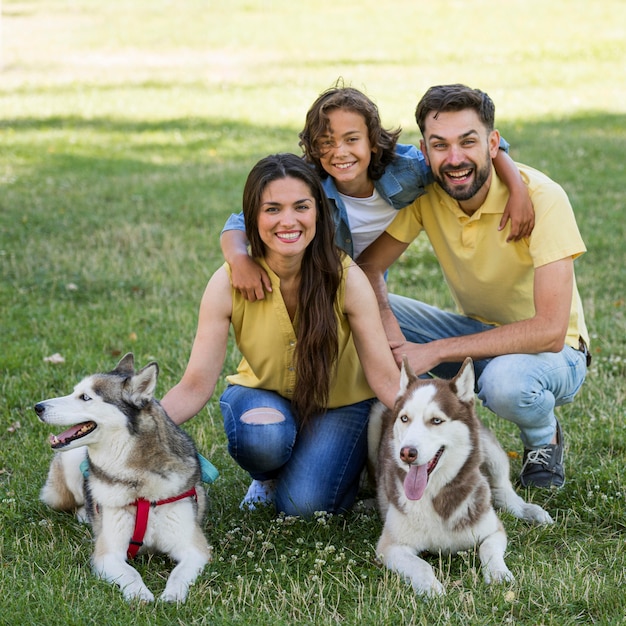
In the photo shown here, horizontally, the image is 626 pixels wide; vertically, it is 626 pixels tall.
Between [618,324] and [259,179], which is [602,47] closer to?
[618,324]

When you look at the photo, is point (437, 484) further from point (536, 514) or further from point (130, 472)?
point (130, 472)

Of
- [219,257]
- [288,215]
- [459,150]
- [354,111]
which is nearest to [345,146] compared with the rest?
[354,111]

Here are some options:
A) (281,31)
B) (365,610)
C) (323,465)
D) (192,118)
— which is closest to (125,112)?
(192,118)

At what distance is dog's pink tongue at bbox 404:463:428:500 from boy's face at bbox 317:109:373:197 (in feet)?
5.71

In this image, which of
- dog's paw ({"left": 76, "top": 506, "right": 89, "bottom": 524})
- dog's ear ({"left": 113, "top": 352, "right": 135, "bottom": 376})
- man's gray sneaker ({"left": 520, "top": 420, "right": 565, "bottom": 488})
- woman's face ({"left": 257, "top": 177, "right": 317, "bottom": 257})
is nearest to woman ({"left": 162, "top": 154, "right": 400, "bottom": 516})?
woman's face ({"left": 257, "top": 177, "right": 317, "bottom": 257})

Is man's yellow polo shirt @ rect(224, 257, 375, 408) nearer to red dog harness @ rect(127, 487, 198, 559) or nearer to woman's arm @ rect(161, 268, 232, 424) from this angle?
woman's arm @ rect(161, 268, 232, 424)

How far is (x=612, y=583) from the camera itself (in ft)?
13.0

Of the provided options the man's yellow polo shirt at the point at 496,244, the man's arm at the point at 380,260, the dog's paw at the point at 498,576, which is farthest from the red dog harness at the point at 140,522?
the man's yellow polo shirt at the point at 496,244

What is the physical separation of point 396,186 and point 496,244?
0.66 metres

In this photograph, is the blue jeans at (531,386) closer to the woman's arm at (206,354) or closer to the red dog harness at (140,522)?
the woman's arm at (206,354)

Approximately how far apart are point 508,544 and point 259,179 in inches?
86.2

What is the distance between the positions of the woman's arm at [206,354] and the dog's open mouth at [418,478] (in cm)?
115

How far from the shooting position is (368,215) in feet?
17.4

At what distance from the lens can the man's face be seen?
4918 millimetres
